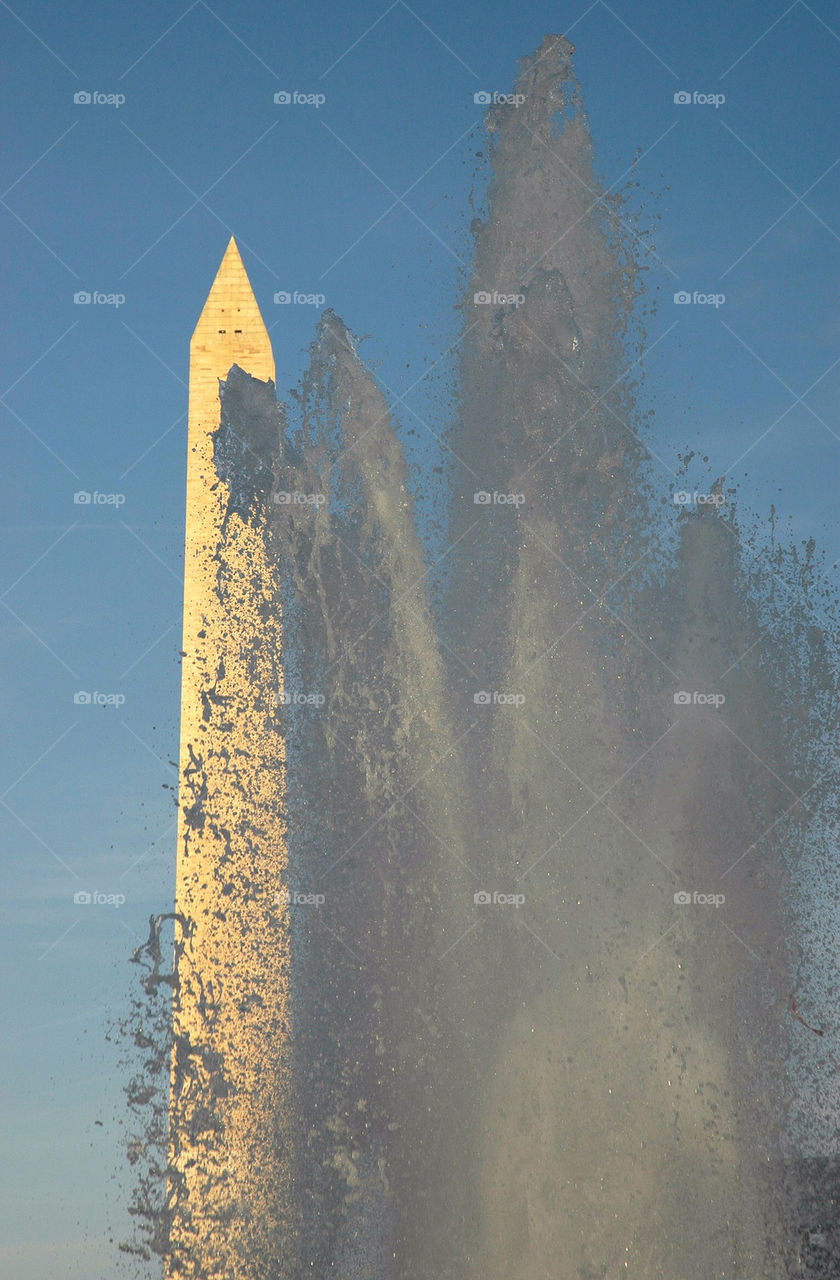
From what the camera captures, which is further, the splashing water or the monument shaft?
the monument shaft

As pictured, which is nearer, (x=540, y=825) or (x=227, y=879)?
(x=540, y=825)

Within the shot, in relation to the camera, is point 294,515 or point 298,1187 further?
point 294,515

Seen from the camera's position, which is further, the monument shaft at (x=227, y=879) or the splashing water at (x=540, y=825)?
the monument shaft at (x=227, y=879)

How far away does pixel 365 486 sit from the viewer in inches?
1069

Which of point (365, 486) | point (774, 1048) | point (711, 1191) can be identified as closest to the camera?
point (711, 1191)

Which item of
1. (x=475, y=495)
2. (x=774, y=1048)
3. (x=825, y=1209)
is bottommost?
(x=825, y=1209)

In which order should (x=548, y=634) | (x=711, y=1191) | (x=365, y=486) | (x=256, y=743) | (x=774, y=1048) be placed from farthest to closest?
(x=256, y=743) < (x=365, y=486) < (x=548, y=634) < (x=774, y=1048) < (x=711, y=1191)

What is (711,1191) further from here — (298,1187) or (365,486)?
(365,486)

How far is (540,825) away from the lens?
2395 cm

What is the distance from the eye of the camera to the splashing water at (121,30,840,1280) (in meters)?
21.9

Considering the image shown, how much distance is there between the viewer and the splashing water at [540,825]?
21.9 m

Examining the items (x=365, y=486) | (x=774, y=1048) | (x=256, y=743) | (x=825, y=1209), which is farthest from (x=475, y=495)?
(x=825, y=1209)

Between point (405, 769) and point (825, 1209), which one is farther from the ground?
point (405, 769)

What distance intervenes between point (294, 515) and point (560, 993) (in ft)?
29.9
